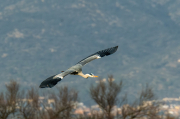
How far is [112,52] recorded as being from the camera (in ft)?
94.0

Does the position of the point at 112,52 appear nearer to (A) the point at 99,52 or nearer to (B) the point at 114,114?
(A) the point at 99,52

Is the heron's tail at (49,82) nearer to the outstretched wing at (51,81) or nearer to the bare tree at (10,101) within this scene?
the outstretched wing at (51,81)

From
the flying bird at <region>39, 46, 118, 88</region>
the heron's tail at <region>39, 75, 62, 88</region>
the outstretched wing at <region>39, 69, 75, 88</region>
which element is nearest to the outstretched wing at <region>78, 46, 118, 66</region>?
the flying bird at <region>39, 46, 118, 88</region>

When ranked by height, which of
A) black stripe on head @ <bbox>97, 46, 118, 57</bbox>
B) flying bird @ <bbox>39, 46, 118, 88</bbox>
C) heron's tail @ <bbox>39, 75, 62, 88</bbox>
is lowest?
heron's tail @ <bbox>39, 75, 62, 88</bbox>

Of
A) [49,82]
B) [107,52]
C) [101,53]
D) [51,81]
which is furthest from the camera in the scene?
[101,53]

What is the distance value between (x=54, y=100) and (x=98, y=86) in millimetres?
5934

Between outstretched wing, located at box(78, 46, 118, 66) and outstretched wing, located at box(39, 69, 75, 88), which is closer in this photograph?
outstretched wing, located at box(39, 69, 75, 88)

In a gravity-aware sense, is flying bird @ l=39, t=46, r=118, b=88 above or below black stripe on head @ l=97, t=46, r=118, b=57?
below

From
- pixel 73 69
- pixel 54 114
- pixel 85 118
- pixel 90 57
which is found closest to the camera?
pixel 73 69

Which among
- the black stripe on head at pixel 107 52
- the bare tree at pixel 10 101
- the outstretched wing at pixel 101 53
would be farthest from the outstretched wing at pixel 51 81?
the bare tree at pixel 10 101

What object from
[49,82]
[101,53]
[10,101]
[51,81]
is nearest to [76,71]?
[101,53]

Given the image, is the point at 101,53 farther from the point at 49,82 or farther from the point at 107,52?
the point at 49,82

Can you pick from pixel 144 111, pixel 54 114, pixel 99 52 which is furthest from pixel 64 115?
pixel 99 52

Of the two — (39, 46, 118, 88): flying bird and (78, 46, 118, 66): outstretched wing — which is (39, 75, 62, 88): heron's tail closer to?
(39, 46, 118, 88): flying bird
